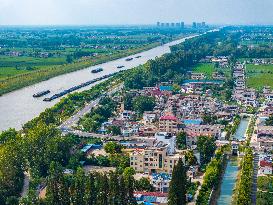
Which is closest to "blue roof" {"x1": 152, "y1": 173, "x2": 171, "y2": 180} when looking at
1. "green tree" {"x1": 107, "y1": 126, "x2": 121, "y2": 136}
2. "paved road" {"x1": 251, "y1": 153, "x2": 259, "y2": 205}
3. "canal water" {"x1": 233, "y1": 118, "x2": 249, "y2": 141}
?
"paved road" {"x1": 251, "y1": 153, "x2": 259, "y2": 205}

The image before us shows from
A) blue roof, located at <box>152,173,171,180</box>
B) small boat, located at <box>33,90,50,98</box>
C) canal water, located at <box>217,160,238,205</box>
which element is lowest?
canal water, located at <box>217,160,238,205</box>

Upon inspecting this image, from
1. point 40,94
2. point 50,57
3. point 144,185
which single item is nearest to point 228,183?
point 144,185

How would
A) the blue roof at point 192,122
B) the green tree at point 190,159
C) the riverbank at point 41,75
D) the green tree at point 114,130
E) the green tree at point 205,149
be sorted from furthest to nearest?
the riverbank at point 41,75 → the blue roof at point 192,122 → the green tree at point 114,130 → the green tree at point 205,149 → the green tree at point 190,159

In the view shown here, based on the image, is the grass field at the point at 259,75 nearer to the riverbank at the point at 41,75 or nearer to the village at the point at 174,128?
the village at the point at 174,128

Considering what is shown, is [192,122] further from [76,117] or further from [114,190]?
[114,190]

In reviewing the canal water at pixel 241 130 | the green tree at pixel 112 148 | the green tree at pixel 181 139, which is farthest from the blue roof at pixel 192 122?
the green tree at pixel 112 148

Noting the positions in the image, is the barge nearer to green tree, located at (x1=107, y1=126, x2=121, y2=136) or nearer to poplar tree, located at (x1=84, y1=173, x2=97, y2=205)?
green tree, located at (x1=107, y1=126, x2=121, y2=136)
